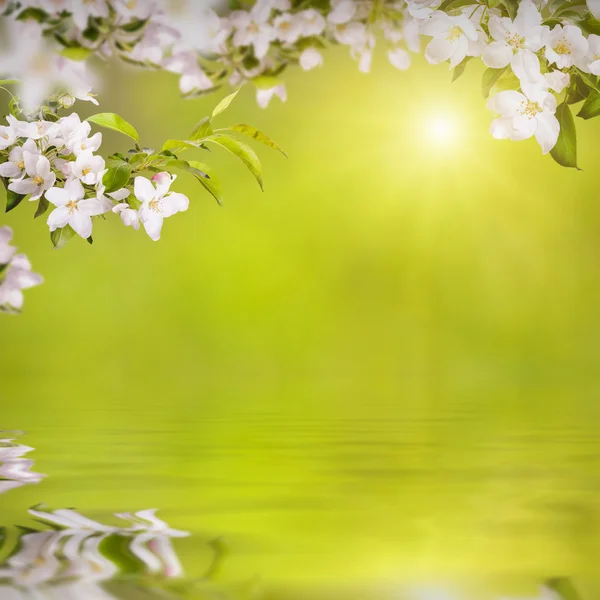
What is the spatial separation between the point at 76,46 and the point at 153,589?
0.96m

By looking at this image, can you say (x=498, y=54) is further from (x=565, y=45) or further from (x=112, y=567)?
(x=112, y=567)

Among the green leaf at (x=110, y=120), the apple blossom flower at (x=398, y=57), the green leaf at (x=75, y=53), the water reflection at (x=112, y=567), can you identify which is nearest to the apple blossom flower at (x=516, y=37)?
the green leaf at (x=110, y=120)

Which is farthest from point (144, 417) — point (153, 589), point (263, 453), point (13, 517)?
point (153, 589)

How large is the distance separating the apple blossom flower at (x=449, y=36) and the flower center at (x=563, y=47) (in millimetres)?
80

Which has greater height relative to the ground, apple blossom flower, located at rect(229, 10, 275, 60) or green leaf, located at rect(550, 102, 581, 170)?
apple blossom flower, located at rect(229, 10, 275, 60)

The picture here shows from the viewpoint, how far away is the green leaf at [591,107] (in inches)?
33.2

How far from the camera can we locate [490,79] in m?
0.87

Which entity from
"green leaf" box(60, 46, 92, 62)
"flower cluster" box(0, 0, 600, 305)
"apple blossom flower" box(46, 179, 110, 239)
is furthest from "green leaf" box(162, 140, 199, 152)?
"green leaf" box(60, 46, 92, 62)

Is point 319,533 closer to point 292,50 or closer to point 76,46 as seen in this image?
point 76,46

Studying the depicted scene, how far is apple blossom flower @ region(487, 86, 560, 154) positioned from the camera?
83 centimetres

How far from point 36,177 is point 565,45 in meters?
0.60

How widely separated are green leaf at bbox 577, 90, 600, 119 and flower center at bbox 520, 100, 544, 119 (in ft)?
0.14

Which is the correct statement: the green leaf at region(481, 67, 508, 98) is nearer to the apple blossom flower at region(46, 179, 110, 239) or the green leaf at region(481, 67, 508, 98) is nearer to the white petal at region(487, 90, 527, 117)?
the white petal at region(487, 90, 527, 117)

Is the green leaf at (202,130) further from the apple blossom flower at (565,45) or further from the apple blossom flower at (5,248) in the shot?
the apple blossom flower at (565,45)
